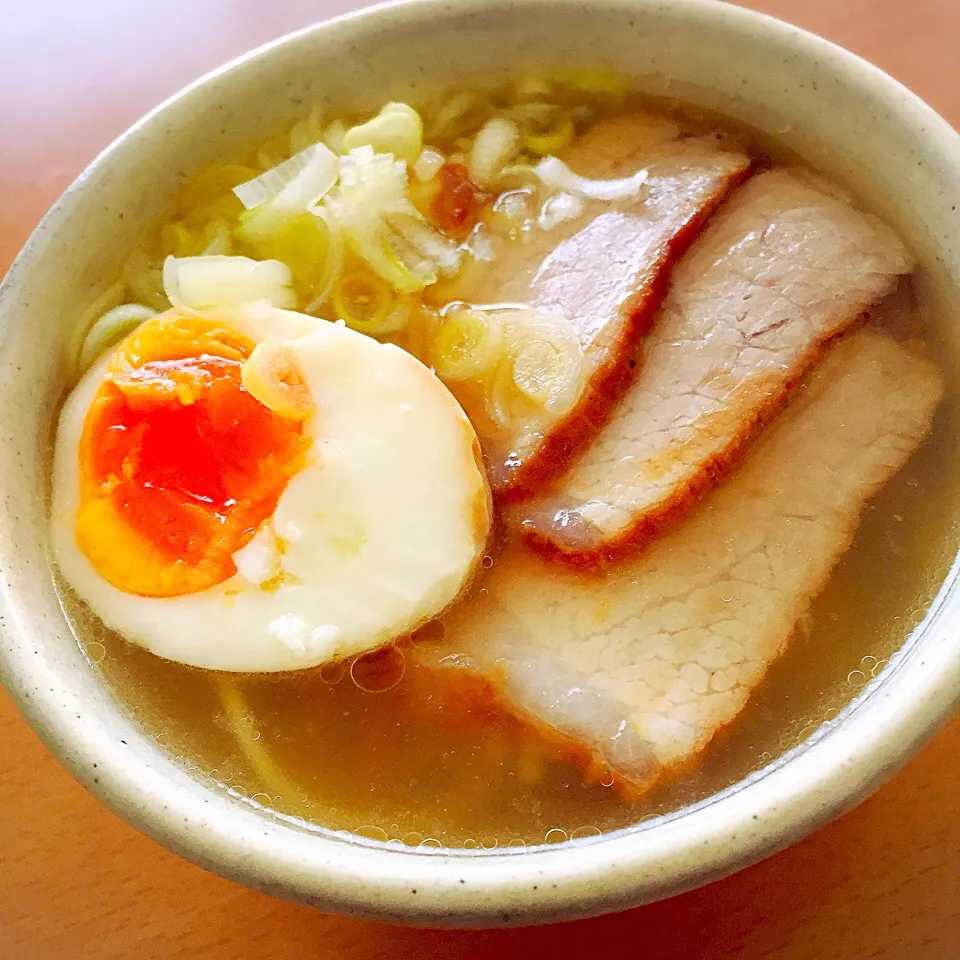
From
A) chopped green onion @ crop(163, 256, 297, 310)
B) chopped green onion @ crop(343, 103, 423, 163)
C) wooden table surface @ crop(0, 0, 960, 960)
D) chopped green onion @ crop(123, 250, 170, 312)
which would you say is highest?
chopped green onion @ crop(343, 103, 423, 163)

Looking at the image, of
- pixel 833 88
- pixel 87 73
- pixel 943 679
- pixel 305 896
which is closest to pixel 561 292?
pixel 833 88

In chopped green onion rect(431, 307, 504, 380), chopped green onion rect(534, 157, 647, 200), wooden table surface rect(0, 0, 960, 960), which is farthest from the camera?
chopped green onion rect(534, 157, 647, 200)

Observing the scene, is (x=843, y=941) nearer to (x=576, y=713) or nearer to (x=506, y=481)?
(x=576, y=713)

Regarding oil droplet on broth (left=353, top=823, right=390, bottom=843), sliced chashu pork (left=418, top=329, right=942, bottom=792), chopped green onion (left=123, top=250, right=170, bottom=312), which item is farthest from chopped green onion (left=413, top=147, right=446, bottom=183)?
oil droplet on broth (left=353, top=823, right=390, bottom=843)

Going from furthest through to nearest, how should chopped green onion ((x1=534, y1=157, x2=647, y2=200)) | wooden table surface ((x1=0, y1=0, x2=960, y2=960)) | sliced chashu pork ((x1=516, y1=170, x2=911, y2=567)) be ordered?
1. chopped green onion ((x1=534, y1=157, x2=647, y2=200))
2. sliced chashu pork ((x1=516, y1=170, x2=911, y2=567))
3. wooden table surface ((x1=0, y1=0, x2=960, y2=960))

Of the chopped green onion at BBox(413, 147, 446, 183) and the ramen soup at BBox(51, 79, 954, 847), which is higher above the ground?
the chopped green onion at BBox(413, 147, 446, 183)

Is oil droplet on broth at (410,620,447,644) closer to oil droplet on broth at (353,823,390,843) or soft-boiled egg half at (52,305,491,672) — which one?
soft-boiled egg half at (52,305,491,672)
